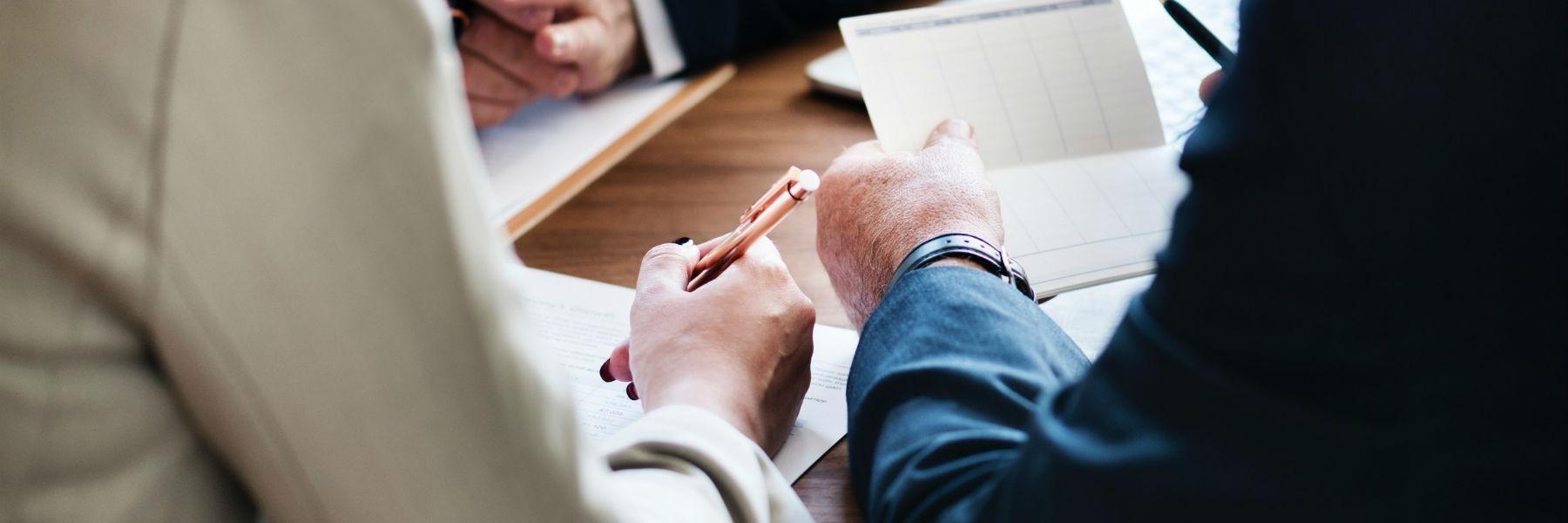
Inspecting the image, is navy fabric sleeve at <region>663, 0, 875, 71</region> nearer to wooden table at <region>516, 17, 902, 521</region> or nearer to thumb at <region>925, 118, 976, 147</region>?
wooden table at <region>516, 17, 902, 521</region>

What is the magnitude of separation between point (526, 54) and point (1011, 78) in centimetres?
46

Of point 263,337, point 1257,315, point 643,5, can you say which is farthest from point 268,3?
point 643,5

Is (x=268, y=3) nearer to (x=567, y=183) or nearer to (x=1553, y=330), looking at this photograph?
(x=1553, y=330)

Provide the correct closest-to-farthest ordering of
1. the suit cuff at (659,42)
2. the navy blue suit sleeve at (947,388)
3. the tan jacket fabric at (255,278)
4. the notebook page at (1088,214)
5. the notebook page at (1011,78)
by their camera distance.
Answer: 1. the tan jacket fabric at (255,278)
2. the navy blue suit sleeve at (947,388)
3. the notebook page at (1088,214)
4. the notebook page at (1011,78)
5. the suit cuff at (659,42)

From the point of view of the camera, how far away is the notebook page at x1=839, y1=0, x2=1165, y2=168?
35.1 inches

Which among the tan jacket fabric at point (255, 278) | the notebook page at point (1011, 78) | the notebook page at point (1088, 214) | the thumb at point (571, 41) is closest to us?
the tan jacket fabric at point (255, 278)

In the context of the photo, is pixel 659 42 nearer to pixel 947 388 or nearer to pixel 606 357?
pixel 606 357

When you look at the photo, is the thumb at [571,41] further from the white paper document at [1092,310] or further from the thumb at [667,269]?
the white paper document at [1092,310]

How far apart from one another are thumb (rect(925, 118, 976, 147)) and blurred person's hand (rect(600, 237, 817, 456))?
0.70ft

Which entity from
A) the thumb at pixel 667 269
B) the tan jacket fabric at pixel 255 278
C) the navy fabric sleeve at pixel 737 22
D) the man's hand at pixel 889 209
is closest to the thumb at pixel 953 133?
the man's hand at pixel 889 209

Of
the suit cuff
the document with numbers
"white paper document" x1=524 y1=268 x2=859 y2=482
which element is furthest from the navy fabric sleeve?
"white paper document" x1=524 y1=268 x2=859 y2=482

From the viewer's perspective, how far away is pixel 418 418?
0.32 m

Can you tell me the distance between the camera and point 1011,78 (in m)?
0.93

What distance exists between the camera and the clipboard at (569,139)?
3.08 feet
